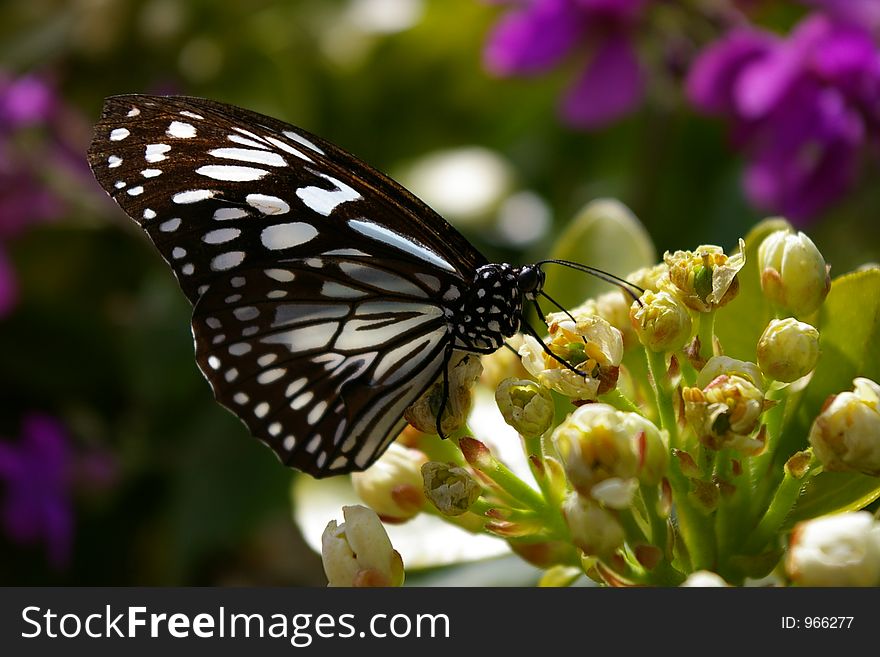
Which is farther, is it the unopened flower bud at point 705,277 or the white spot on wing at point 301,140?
the white spot on wing at point 301,140

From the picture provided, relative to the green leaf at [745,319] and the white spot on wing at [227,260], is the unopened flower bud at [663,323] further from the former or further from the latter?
the white spot on wing at [227,260]

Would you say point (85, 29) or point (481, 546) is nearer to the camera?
point (481, 546)

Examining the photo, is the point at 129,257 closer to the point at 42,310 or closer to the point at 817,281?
the point at 42,310

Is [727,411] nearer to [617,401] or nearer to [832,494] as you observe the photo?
[617,401]

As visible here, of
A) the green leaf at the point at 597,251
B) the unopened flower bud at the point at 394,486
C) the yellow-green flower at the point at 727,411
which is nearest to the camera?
the yellow-green flower at the point at 727,411

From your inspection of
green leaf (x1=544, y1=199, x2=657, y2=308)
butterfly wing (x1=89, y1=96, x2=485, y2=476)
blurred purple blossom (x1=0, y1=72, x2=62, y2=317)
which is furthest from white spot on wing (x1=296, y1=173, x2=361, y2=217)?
blurred purple blossom (x1=0, y1=72, x2=62, y2=317)

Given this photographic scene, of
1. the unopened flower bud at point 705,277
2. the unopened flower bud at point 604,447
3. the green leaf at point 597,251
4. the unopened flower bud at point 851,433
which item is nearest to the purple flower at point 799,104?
the green leaf at point 597,251

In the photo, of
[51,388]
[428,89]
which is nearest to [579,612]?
[51,388]
